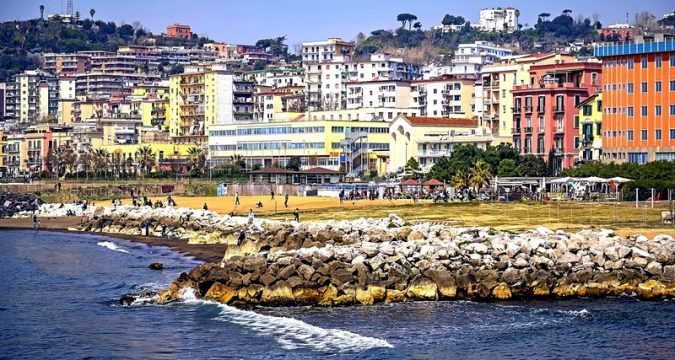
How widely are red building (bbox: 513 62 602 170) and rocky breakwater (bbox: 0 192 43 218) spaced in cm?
4646

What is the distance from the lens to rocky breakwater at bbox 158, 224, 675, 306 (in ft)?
137

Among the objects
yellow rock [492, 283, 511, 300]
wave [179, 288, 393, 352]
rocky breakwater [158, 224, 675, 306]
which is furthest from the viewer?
yellow rock [492, 283, 511, 300]

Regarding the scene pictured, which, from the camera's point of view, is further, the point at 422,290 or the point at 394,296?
the point at 422,290

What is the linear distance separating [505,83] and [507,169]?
2315 centimetres

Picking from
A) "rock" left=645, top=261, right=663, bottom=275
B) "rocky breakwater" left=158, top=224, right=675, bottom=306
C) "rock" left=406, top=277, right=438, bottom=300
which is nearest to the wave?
"rocky breakwater" left=158, top=224, right=675, bottom=306

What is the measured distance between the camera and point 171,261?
58.9 metres

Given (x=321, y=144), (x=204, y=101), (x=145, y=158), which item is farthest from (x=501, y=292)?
(x=204, y=101)

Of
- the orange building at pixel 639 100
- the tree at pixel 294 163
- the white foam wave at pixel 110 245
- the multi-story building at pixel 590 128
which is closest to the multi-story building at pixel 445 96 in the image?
the tree at pixel 294 163

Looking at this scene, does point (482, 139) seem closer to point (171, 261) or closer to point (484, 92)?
point (484, 92)

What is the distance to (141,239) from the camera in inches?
2955

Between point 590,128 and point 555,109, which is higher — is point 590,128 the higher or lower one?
the lower one

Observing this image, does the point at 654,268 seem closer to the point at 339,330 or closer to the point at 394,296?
the point at 394,296

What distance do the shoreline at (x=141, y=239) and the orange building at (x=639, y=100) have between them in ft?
123

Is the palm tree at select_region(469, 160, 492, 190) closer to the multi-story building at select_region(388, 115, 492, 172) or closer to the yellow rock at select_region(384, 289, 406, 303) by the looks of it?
the multi-story building at select_region(388, 115, 492, 172)
